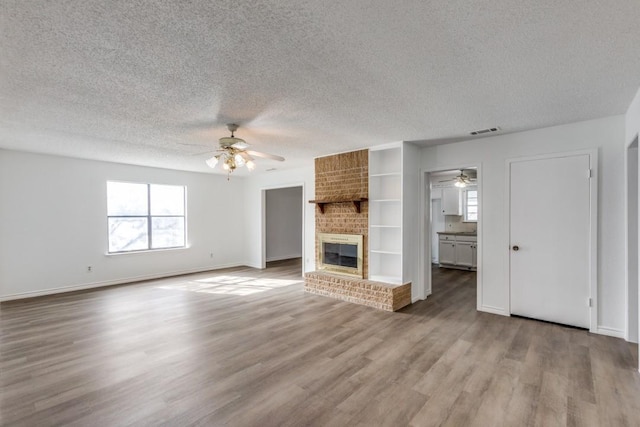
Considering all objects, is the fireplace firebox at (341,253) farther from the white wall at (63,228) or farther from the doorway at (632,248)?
the white wall at (63,228)

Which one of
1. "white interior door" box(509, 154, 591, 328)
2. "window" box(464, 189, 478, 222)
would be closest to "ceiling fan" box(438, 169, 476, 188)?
"window" box(464, 189, 478, 222)

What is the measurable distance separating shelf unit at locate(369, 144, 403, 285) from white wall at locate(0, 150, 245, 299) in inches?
183

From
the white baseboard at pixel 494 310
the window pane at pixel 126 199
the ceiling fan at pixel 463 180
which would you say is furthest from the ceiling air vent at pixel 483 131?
the window pane at pixel 126 199

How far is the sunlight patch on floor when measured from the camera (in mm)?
5590

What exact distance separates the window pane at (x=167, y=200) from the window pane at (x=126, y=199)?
0.18 metres

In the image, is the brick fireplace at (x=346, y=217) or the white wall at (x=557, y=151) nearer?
the white wall at (x=557, y=151)

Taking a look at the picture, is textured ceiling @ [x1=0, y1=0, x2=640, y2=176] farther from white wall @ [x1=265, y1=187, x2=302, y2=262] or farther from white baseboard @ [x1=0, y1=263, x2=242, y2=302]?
white wall @ [x1=265, y1=187, x2=302, y2=262]

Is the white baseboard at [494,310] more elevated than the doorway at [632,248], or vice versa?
the doorway at [632,248]

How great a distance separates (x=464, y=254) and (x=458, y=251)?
0.16m

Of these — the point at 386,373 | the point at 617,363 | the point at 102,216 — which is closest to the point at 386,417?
the point at 386,373

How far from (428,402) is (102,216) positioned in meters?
6.53

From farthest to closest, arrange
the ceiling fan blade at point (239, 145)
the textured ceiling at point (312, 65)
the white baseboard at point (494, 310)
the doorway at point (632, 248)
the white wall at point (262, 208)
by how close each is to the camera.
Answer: the white wall at point (262, 208) < the white baseboard at point (494, 310) < the ceiling fan blade at point (239, 145) < the doorway at point (632, 248) < the textured ceiling at point (312, 65)

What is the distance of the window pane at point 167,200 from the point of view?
6.86 meters

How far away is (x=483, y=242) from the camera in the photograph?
4301 mm
